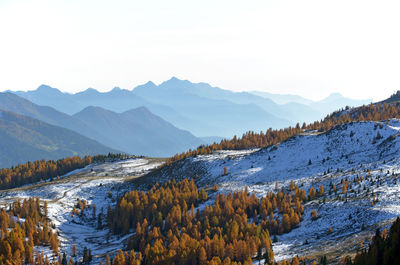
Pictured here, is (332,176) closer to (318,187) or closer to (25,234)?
(318,187)

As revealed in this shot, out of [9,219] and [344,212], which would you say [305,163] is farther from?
[9,219]

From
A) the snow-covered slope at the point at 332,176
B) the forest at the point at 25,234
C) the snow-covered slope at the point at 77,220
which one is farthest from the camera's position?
the snow-covered slope at the point at 77,220

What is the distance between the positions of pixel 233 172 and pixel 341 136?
171ft

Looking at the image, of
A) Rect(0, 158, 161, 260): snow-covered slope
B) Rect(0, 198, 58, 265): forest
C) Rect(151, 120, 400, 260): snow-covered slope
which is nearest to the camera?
Rect(151, 120, 400, 260): snow-covered slope

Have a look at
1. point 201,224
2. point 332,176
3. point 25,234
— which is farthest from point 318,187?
point 25,234

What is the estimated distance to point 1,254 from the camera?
115m

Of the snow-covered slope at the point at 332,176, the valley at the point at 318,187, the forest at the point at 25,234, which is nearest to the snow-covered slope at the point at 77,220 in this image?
the valley at the point at 318,187

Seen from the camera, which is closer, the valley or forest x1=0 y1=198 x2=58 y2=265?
the valley

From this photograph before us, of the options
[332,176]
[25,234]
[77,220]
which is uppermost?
[332,176]

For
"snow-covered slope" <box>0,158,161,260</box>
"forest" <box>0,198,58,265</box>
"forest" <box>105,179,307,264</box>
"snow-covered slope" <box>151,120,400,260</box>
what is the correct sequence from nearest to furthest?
"snow-covered slope" <box>151,120,400,260</box> < "forest" <box>105,179,307,264</box> < "forest" <box>0,198,58,265</box> < "snow-covered slope" <box>0,158,161,260</box>

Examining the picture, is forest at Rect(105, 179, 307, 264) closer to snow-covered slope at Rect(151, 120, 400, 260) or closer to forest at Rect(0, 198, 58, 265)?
snow-covered slope at Rect(151, 120, 400, 260)

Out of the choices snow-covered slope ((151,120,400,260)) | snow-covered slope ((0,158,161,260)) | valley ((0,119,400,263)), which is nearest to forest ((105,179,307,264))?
valley ((0,119,400,263))

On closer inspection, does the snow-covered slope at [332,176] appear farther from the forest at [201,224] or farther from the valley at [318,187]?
the forest at [201,224]

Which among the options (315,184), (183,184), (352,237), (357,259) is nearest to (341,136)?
(315,184)
